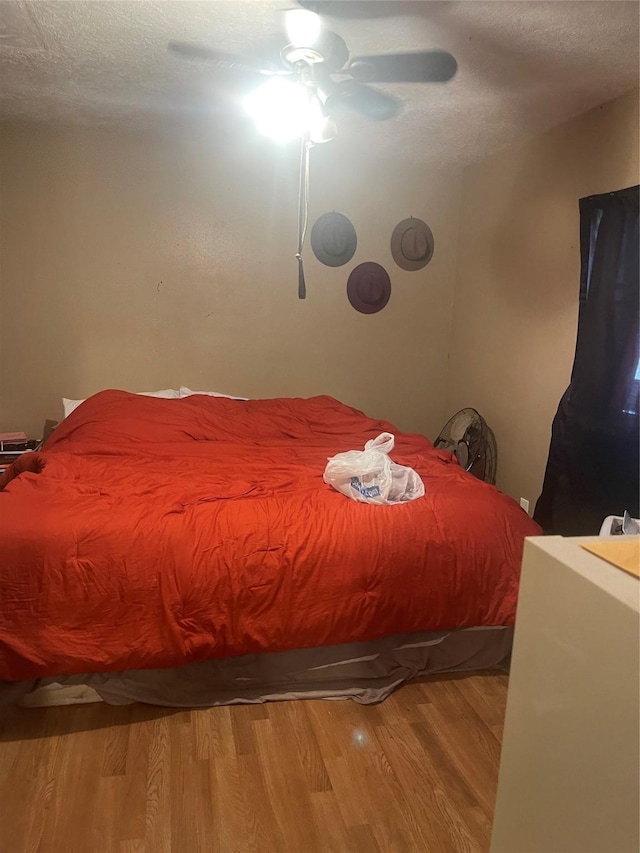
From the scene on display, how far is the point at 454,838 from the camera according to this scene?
1673 mm

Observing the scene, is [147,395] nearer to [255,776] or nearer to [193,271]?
[193,271]

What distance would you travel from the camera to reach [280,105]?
2.14m

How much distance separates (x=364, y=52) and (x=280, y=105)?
1.39 feet

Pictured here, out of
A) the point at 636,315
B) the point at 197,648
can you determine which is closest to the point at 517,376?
the point at 636,315

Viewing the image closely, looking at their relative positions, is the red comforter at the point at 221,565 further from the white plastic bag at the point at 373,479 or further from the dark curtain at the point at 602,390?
the dark curtain at the point at 602,390

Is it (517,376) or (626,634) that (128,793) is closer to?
(626,634)

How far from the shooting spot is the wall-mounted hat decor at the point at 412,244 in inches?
162

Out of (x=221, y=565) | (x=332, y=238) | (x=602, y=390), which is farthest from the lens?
(x=332, y=238)

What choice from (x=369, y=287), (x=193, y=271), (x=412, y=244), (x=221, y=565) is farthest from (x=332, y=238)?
(x=221, y=565)

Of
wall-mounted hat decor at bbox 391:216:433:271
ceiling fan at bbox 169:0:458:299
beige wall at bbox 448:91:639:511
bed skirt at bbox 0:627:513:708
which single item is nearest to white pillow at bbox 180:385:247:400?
wall-mounted hat decor at bbox 391:216:433:271

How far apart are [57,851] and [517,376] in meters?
2.97

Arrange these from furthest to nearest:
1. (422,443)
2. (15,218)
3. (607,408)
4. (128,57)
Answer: (15,218), (422,443), (607,408), (128,57)

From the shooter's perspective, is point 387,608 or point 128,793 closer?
point 128,793

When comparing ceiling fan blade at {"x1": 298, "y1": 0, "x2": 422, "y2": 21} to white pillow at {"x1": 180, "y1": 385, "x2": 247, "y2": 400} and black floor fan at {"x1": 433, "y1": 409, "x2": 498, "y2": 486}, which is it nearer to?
white pillow at {"x1": 180, "y1": 385, "x2": 247, "y2": 400}
